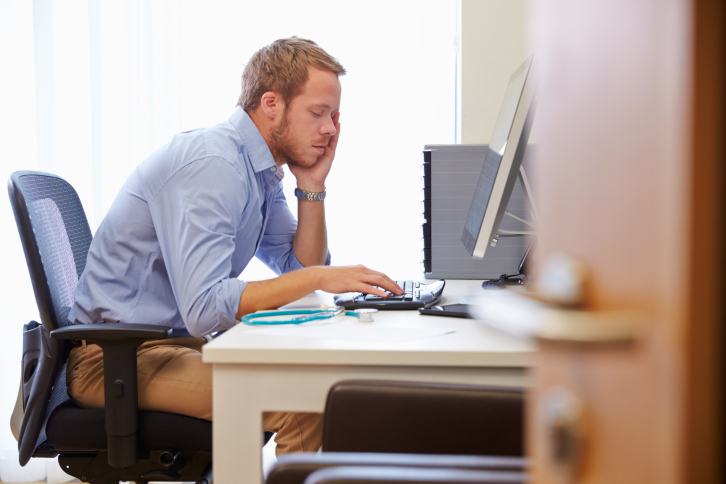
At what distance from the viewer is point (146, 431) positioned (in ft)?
4.99

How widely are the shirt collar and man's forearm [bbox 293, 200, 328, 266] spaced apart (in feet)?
0.74

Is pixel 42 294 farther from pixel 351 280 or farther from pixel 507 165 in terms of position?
pixel 507 165

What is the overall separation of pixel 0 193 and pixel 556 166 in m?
2.75

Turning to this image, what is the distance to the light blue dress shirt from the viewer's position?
5.07ft

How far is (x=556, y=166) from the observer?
0.38m

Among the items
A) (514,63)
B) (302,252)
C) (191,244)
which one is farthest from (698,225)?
(514,63)

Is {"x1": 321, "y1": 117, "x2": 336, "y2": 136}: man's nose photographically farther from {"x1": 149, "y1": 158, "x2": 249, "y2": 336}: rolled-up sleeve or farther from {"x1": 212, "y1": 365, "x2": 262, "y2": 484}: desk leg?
{"x1": 212, "y1": 365, "x2": 262, "y2": 484}: desk leg

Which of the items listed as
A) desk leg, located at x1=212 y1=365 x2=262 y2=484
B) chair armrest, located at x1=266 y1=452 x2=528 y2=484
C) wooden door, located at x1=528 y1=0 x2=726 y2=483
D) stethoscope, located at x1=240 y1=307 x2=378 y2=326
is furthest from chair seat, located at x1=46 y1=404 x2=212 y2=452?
wooden door, located at x1=528 y1=0 x2=726 y2=483

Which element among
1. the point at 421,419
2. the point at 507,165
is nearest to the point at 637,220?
the point at 421,419

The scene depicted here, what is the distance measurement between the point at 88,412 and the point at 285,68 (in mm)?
819

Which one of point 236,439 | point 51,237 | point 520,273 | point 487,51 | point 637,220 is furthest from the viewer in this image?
point 487,51

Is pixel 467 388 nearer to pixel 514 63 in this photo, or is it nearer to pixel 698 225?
pixel 698 225

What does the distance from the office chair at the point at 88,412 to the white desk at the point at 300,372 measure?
0.34 m

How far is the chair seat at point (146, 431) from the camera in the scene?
59.9 inches
